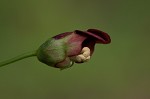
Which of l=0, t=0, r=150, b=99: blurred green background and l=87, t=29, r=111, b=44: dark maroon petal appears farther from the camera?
l=0, t=0, r=150, b=99: blurred green background

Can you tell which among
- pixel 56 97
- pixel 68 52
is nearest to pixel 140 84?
pixel 56 97

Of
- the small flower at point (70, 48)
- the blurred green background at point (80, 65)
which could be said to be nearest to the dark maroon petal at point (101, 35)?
the small flower at point (70, 48)

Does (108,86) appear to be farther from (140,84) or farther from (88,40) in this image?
(88,40)

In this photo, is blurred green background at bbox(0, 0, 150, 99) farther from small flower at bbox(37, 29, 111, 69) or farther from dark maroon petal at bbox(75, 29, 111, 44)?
dark maroon petal at bbox(75, 29, 111, 44)

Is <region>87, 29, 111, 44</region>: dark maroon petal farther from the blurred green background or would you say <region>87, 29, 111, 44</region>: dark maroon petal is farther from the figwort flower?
the blurred green background

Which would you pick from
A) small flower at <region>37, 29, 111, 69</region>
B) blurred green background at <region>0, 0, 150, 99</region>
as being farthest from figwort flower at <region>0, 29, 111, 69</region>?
blurred green background at <region>0, 0, 150, 99</region>

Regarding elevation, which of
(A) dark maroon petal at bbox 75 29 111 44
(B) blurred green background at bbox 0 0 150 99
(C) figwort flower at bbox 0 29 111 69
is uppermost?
(A) dark maroon petal at bbox 75 29 111 44

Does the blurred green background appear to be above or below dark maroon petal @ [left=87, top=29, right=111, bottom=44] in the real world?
below
